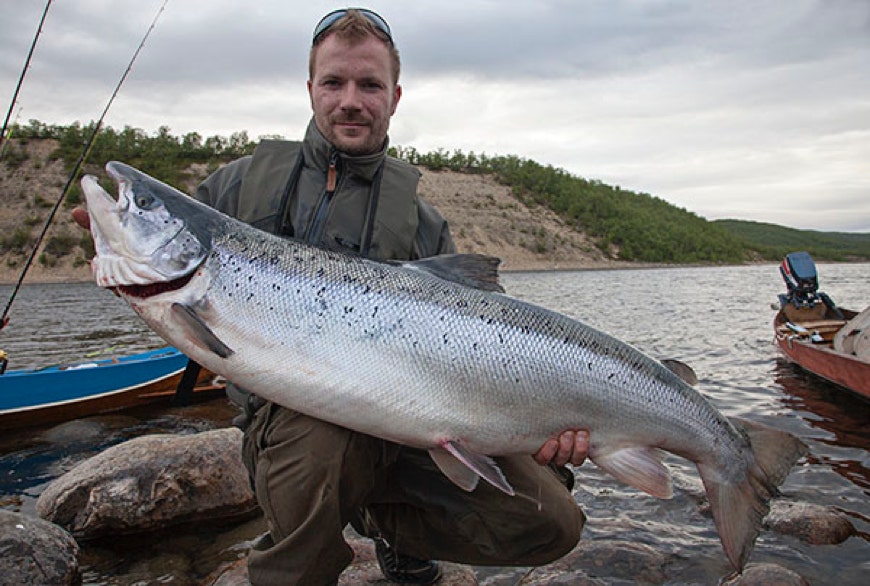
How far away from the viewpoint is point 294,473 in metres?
2.89

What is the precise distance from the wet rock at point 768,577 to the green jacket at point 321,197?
9.77ft

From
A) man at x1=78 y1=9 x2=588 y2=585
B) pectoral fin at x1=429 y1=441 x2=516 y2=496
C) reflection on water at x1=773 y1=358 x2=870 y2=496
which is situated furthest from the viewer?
reflection on water at x1=773 y1=358 x2=870 y2=496

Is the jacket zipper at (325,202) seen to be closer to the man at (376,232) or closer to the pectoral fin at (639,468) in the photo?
the man at (376,232)

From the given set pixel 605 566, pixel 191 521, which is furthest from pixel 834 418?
pixel 191 521

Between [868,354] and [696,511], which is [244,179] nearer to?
[696,511]

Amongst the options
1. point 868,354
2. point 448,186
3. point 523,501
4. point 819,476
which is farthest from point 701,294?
point 448,186

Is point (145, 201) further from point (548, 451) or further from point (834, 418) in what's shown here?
point (834, 418)

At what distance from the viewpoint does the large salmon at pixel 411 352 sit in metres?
2.86

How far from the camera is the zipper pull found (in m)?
3.65

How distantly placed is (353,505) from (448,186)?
72.2 meters

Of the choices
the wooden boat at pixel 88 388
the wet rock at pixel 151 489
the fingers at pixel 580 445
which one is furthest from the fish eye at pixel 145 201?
the wooden boat at pixel 88 388

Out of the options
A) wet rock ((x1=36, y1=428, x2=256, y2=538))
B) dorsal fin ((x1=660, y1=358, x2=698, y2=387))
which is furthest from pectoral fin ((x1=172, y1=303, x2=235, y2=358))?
wet rock ((x1=36, y1=428, x2=256, y2=538))

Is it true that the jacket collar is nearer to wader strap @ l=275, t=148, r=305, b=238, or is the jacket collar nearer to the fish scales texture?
wader strap @ l=275, t=148, r=305, b=238

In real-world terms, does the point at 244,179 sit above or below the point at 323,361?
above
